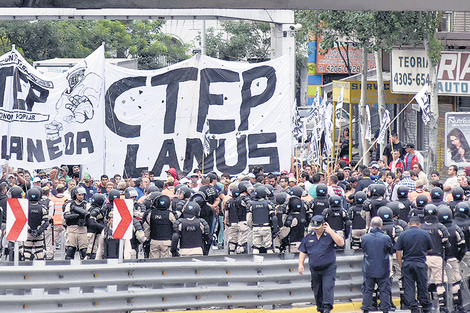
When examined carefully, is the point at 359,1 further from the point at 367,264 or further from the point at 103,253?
the point at 103,253

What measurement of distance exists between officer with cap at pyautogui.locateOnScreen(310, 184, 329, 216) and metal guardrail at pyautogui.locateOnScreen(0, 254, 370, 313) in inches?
95.2

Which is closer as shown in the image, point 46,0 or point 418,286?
point 46,0

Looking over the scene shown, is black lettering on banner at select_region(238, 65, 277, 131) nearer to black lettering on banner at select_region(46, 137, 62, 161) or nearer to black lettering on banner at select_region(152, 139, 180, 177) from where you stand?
black lettering on banner at select_region(152, 139, 180, 177)

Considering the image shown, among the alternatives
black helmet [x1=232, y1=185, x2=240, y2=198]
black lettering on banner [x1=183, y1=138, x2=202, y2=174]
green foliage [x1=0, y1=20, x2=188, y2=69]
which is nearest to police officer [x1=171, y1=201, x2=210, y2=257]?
black helmet [x1=232, y1=185, x2=240, y2=198]

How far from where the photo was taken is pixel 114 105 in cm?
1939

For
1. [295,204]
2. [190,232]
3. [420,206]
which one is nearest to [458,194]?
[420,206]

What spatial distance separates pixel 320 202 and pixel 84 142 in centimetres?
514

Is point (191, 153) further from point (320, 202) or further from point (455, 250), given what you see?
point (455, 250)

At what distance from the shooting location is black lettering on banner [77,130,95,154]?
59.4ft

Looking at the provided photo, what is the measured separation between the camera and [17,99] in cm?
1823

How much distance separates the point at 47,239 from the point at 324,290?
6.94 metres

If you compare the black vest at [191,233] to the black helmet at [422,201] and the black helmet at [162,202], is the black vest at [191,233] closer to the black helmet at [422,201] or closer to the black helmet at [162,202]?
the black helmet at [162,202]

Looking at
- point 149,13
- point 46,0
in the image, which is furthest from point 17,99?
point 46,0

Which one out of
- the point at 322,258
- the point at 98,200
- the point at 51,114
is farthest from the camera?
the point at 51,114
